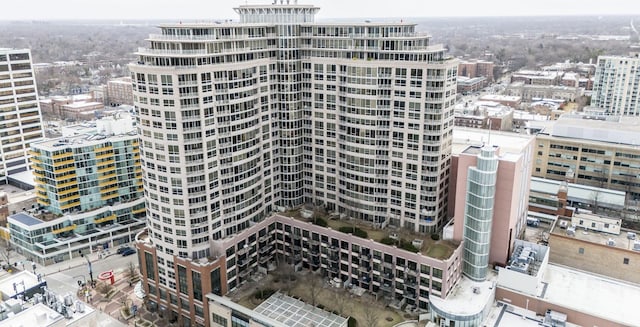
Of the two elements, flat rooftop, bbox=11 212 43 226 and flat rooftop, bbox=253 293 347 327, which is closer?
flat rooftop, bbox=253 293 347 327

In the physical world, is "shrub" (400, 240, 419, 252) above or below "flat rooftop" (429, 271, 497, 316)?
above

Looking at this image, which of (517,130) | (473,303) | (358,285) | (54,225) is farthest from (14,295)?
(517,130)

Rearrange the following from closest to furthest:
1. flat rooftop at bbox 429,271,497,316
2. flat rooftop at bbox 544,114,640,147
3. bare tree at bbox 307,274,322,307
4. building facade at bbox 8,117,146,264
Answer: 1. flat rooftop at bbox 429,271,497,316
2. bare tree at bbox 307,274,322,307
3. building facade at bbox 8,117,146,264
4. flat rooftop at bbox 544,114,640,147

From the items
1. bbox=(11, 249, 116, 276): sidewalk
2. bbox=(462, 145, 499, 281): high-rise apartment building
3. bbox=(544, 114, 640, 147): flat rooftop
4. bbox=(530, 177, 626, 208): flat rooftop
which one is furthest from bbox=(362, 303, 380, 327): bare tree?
bbox=(544, 114, 640, 147): flat rooftop

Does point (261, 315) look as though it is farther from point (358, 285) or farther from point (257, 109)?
point (257, 109)

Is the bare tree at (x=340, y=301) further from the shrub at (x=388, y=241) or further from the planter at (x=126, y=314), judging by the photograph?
the planter at (x=126, y=314)

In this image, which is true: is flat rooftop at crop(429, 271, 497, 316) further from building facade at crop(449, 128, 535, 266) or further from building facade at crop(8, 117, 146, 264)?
building facade at crop(8, 117, 146, 264)

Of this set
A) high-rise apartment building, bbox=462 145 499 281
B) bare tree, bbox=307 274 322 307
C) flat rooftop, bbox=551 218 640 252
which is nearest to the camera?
high-rise apartment building, bbox=462 145 499 281
